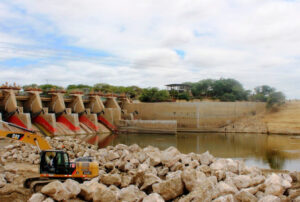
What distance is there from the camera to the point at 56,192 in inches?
342

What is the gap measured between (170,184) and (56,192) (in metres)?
3.56

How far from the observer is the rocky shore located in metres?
8.41

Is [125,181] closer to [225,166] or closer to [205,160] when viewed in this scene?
[205,160]

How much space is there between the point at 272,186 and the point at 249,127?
3512cm

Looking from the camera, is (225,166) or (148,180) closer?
(148,180)

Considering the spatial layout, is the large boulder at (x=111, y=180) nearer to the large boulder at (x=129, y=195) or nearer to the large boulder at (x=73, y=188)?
the large boulder at (x=129, y=195)

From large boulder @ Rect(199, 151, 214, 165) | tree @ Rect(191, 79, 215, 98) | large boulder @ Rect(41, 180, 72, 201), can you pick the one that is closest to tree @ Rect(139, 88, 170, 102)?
tree @ Rect(191, 79, 215, 98)

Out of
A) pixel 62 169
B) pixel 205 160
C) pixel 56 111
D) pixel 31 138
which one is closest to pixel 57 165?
pixel 62 169

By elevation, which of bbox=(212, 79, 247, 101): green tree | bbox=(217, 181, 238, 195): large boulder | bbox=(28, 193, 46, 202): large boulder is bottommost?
bbox=(28, 193, 46, 202): large boulder

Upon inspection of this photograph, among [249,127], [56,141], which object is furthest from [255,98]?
[56,141]

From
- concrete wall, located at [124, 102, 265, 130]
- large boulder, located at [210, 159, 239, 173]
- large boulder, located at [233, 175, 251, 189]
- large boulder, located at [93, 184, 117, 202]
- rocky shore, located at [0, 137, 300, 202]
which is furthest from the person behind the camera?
concrete wall, located at [124, 102, 265, 130]

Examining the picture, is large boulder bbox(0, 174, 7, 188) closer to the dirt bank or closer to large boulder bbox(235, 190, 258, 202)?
large boulder bbox(235, 190, 258, 202)

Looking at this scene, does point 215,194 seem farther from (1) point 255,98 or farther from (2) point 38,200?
(1) point 255,98

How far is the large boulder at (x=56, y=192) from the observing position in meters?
8.70
